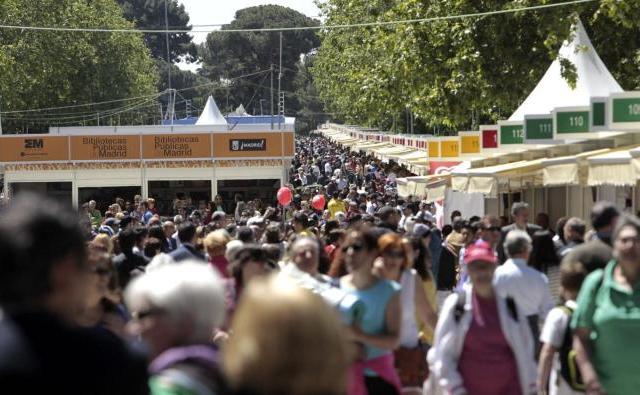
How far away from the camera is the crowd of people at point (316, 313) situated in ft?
10.5

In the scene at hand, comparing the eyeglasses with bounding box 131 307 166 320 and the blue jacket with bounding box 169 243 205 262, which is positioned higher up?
the eyeglasses with bounding box 131 307 166 320

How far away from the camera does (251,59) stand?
Answer: 175250 mm

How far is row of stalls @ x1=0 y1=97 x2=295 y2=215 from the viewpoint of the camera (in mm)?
40188

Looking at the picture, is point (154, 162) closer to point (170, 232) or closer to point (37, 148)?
point (37, 148)

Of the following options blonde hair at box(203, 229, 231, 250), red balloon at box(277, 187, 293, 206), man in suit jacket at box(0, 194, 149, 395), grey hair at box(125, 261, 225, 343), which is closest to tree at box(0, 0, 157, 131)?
red balloon at box(277, 187, 293, 206)

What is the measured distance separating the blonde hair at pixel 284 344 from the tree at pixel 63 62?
59.0m

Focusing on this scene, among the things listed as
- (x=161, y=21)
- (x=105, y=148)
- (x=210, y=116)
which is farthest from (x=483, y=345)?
(x=161, y=21)

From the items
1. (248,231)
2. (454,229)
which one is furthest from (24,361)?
(454,229)

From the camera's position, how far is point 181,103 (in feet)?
572

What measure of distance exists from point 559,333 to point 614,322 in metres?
0.79

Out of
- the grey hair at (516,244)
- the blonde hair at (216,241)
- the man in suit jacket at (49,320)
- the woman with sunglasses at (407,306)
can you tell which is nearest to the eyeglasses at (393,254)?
the woman with sunglasses at (407,306)

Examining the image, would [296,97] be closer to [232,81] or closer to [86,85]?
[232,81]

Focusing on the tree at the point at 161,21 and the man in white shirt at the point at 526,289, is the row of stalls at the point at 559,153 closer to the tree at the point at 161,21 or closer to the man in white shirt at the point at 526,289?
the man in white shirt at the point at 526,289

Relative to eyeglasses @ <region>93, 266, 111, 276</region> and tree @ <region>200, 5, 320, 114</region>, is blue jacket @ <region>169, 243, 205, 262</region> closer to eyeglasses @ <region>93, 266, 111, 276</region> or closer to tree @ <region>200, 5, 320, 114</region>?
eyeglasses @ <region>93, 266, 111, 276</region>
